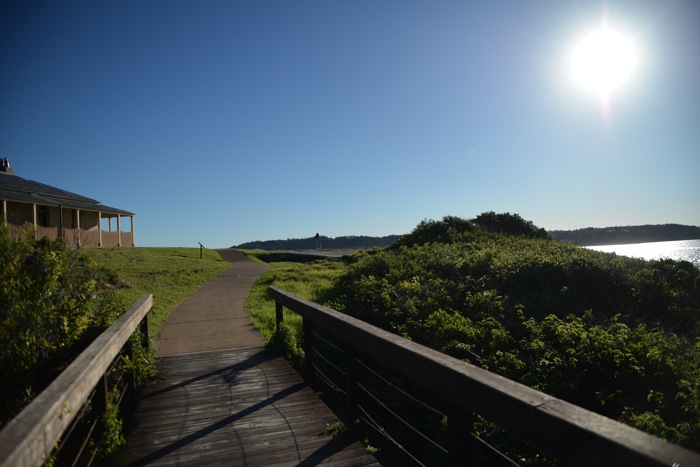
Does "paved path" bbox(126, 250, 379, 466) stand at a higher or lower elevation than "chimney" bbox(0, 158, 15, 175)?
lower

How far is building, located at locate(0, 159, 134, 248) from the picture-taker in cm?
2483

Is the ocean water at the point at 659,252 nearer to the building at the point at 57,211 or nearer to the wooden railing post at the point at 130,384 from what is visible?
the wooden railing post at the point at 130,384

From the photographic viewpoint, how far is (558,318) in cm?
736

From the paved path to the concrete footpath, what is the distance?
882mm

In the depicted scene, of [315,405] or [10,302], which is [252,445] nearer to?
[315,405]

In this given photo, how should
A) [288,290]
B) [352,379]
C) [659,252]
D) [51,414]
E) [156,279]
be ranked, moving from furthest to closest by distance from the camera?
[156,279]
[659,252]
[288,290]
[352,379]
[51,414]

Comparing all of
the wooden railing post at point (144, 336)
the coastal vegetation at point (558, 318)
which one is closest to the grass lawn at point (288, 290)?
the coastal vegetation at point (558, 318)

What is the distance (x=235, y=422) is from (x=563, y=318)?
6.21 metres

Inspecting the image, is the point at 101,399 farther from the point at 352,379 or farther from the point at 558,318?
the point at 558,318

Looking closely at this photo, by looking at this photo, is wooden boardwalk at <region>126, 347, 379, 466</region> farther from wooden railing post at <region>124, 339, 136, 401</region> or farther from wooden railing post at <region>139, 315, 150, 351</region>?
wooden railing post at <region>139, 315, 150, 351</region>

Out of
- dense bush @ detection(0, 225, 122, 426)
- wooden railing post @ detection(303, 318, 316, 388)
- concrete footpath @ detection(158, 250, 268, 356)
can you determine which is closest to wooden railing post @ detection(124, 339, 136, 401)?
dense bush @ detection(0, 225, 122, 426)

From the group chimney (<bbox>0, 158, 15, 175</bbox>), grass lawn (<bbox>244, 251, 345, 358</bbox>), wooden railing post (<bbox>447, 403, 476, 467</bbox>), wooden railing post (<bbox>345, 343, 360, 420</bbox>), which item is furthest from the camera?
chimney (<bbox>0, 158, 15, 175</bbox>)

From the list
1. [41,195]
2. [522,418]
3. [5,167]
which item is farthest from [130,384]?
[5,167]

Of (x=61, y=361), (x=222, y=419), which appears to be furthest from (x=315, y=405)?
(x=61, y=361)
